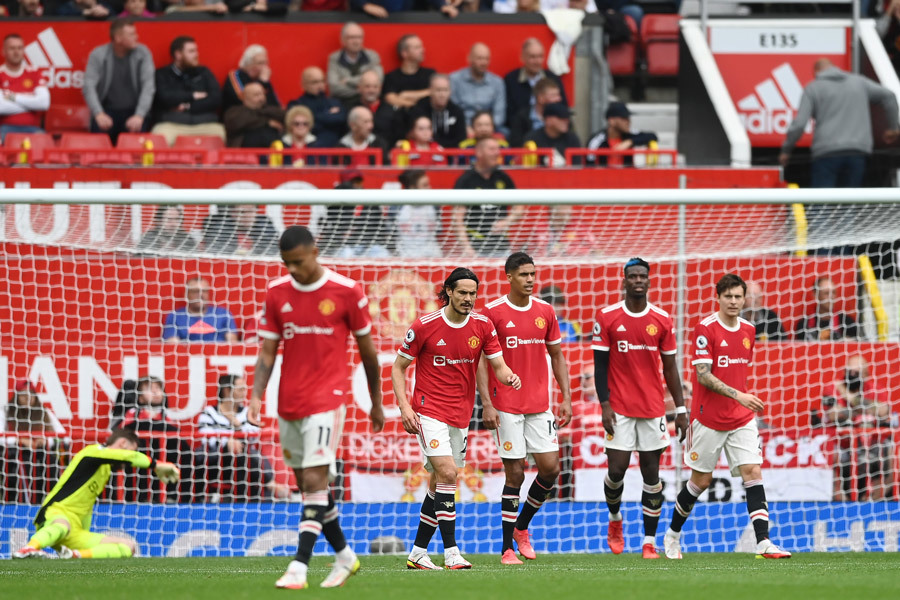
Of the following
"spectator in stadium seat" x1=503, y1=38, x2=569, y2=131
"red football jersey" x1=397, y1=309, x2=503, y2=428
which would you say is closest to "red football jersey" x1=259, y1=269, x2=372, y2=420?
"red football jersey" x1=397, y1=309, x2=503, y2=428

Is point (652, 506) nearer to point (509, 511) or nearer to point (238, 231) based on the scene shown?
point (509, 511)

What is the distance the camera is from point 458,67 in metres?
16.0

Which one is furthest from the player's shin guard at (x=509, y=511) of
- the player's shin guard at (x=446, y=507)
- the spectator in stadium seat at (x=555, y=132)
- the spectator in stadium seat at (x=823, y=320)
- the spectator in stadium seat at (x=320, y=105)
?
the spectator in stadium seat at (x=320, y=105)

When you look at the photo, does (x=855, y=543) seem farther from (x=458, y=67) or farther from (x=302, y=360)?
(x=458, y=67)

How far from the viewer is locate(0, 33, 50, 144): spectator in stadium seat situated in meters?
14.5

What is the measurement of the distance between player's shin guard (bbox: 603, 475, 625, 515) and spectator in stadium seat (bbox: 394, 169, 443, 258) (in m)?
3.13

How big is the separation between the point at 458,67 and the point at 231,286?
5229mm

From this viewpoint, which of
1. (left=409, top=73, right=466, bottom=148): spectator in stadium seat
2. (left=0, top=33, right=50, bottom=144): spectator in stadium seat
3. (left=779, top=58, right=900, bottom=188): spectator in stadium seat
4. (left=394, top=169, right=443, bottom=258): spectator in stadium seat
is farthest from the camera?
(left=0, top=33, right=50, bottom=144): spectator in stadium seat

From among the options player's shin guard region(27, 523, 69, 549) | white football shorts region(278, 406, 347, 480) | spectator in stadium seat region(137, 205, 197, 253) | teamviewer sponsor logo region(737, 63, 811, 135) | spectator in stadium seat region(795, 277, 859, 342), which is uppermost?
teamviewer sponsor logo region(737, 63, 811, 135)

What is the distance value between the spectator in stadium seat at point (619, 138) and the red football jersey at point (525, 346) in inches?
175

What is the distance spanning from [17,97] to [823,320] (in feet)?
30.5

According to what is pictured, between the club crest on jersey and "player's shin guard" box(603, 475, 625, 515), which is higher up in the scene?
the club crest on jersey

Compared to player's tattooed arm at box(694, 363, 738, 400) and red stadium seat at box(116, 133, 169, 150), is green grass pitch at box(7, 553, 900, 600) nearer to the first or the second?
player's tattooed arm at box(694, 363, 738, 400)

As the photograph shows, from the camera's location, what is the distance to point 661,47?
17.3 meters
